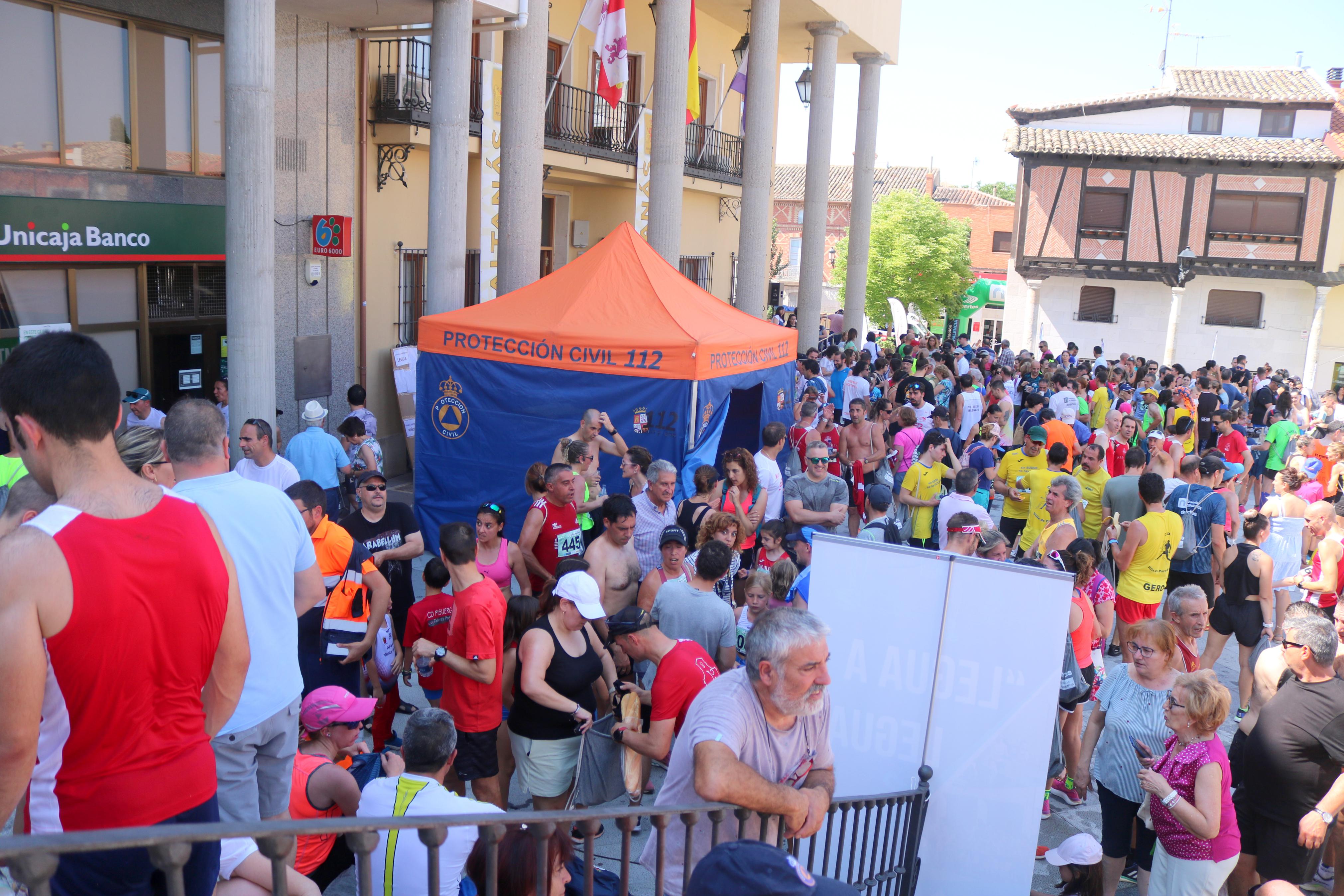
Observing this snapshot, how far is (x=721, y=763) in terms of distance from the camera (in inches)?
113

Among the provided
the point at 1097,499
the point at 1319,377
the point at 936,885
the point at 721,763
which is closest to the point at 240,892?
the point at 721,763

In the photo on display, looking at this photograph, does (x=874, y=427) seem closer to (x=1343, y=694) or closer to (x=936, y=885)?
(x=1343, y=694)

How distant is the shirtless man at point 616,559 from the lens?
19.9ft

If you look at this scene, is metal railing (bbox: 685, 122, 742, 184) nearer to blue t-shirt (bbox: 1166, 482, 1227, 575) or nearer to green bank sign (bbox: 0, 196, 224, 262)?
green bank sign (bbox: 0, 196, 224, 262)

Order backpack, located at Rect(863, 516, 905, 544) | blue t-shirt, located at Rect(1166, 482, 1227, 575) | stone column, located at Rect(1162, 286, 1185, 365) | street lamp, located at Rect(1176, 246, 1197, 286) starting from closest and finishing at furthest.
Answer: backpack, located at Rect(863, 516, 905, 544), blue t-shirt, located at Rect(1166, 482, 1227, 575), street lamp, located at Rect(1176, 246, 1197, 286), stone column, located at Rect(1162, 286, 1185, 365)

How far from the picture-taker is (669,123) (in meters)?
14.5

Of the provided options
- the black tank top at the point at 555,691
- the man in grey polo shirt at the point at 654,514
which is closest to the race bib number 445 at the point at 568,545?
the man in grey polo shirt at the point at 654,514

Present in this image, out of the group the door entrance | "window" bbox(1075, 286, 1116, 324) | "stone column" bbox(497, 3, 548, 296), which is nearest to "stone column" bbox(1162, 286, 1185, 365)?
"window" bbox(1075, 286, 1116, 324)

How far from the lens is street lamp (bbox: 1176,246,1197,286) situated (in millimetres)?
33562

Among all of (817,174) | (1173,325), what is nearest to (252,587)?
(817,174)

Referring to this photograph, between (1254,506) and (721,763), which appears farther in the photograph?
(1254,506)

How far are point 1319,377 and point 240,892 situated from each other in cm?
3973

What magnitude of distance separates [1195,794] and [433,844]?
10.9ft

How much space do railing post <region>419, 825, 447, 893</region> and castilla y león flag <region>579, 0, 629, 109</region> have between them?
511 inches
